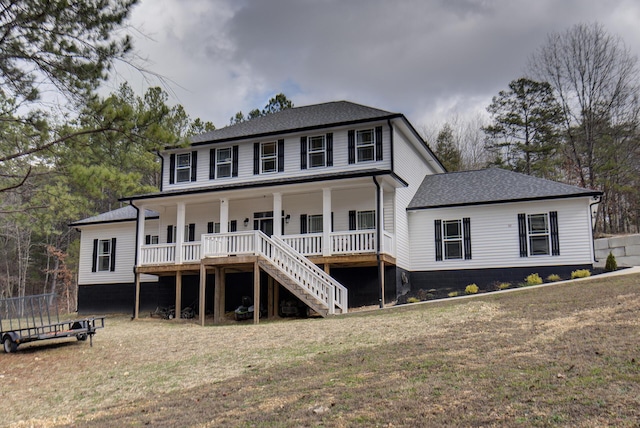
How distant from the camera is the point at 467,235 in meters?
21.3

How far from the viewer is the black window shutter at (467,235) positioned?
21156mm

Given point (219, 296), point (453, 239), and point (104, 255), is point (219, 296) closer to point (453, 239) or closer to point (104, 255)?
point (453, 239)

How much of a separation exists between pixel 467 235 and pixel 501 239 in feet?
3.85

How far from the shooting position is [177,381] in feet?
32.0

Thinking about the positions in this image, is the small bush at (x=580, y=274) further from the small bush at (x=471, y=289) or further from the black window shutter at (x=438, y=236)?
the black window shutter at (x=438, y=236)

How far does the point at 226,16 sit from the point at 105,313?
14803mm

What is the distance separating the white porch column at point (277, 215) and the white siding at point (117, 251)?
7.16 meters

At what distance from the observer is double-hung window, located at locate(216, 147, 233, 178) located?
23.3 m

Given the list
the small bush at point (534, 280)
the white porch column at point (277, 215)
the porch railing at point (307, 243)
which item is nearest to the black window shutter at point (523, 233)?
the small bush at point (534, 280)

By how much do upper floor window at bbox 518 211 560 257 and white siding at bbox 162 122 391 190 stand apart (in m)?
5.17

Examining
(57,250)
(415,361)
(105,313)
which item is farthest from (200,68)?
(57,250)

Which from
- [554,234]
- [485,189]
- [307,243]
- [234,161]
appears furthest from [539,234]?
[234,161]

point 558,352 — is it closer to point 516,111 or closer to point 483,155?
point 516,111

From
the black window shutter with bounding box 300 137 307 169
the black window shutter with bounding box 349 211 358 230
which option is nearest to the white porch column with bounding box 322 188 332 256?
the black window shutter with bounding box 349 211 358 230
